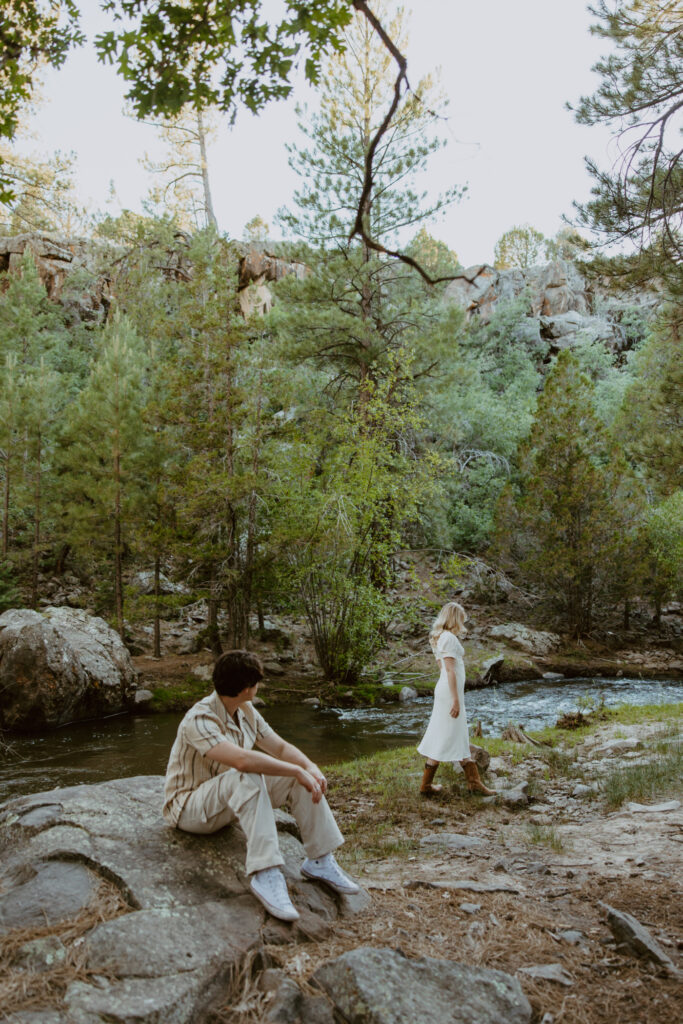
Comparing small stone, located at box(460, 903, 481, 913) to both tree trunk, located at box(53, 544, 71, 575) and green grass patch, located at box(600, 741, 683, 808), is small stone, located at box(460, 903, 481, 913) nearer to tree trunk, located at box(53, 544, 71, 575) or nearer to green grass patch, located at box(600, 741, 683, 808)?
green grass patch, located at box(600, 741, 683, 808)

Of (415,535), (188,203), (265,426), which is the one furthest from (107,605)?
(188,203)

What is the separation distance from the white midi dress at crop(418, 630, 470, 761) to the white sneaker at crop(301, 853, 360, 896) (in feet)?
9.18

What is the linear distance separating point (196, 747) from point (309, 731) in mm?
7955

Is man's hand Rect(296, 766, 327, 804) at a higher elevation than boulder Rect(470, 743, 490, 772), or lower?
higher

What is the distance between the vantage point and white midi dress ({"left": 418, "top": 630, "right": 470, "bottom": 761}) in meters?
6.30

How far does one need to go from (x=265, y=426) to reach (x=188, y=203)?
2436 cm

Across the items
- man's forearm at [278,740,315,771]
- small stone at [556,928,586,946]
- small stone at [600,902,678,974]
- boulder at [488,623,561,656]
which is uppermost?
man's forearm at [278,740,315,771]

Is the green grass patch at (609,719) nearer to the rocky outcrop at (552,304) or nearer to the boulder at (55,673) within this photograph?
the boulder at (55,673)

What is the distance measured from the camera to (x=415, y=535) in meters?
21.5

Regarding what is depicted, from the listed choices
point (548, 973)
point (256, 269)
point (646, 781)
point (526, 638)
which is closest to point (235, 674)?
point (548, 973)

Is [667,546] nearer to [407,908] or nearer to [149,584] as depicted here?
[149,584]

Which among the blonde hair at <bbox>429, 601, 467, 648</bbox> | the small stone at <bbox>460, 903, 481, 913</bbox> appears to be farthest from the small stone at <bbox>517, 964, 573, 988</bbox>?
the blonde hair at <bbox>429, 601, 467, 648</bbox>

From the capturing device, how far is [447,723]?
6.38 metres

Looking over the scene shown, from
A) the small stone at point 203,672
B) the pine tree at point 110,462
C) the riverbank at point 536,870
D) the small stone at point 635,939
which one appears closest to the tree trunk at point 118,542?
the pine tree at point 110,462
